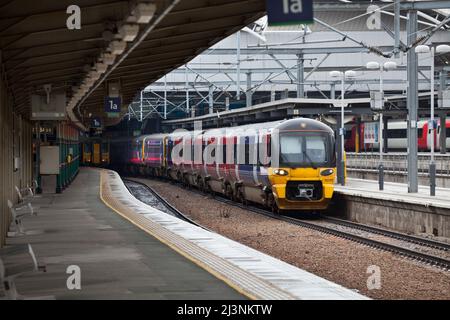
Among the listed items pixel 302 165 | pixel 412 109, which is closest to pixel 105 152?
pixel 412 109

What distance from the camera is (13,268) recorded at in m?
11.7

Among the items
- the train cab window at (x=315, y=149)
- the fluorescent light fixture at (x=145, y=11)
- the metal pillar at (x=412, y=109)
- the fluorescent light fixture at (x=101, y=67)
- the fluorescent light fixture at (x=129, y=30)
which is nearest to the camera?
the fluorescent light fixture at (x=145, y=11)

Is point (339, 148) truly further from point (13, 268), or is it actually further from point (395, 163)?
point (13, 268)

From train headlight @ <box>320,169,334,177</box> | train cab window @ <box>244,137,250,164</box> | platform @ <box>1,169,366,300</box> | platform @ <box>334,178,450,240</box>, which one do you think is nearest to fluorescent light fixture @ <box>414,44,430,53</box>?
platform @ <box>334,178,450,240</box>

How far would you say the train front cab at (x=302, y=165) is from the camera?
2700cm

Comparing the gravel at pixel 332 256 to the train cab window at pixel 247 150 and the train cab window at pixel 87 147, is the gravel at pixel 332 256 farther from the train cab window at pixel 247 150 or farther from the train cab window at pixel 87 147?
the train cab window at pixel 87 147

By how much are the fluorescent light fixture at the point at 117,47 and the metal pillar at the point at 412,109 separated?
1592cm

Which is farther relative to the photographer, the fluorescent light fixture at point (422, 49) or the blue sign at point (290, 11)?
the fluorescent light fixture at point (422, 49)

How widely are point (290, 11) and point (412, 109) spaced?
19.3m

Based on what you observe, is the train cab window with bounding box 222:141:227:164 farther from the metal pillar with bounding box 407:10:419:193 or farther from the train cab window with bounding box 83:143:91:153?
the train cab window with bounding box 83:143:91:153

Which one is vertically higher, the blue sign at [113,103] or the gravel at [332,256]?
the blue sign at [113,103]

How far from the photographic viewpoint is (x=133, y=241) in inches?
665

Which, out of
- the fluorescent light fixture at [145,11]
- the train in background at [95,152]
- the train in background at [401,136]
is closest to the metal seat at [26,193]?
the fluorescent light fixture at [145,11]
